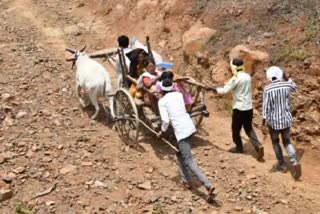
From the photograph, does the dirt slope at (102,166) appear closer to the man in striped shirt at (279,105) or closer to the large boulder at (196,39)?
the man in striped shirt at (279,105)

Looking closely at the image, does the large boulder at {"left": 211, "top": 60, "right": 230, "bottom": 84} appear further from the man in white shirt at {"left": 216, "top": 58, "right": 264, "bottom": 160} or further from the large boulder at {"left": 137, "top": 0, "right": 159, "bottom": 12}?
the large boulder at {"left": 137, "top": 0, "right": 159, "bottom": 12}

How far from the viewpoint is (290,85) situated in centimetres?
723

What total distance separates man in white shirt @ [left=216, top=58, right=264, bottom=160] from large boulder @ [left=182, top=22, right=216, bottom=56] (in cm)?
271

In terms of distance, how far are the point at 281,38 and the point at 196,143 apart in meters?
2.52

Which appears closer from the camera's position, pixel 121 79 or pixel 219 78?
pixel 121 79

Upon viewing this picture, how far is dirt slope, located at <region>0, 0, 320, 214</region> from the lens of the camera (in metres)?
6.94

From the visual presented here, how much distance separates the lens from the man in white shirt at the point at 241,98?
7.44 m

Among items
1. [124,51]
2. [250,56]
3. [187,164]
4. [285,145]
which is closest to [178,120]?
[187,164]

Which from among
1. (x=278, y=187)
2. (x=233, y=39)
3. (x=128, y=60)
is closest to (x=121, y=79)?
(x=128, y=60)

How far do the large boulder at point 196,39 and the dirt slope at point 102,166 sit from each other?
120 cm

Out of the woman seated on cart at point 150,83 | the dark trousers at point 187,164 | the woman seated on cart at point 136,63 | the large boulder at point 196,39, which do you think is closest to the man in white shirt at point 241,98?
the woman seated on cart at point 150,83

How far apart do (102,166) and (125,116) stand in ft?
2.93

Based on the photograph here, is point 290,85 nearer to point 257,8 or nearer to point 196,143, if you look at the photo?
point 196,143

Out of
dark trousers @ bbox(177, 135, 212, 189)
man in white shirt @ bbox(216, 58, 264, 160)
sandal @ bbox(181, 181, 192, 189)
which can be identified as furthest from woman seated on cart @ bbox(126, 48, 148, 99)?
sandal @ bbox(181, 181, 192, 189)
